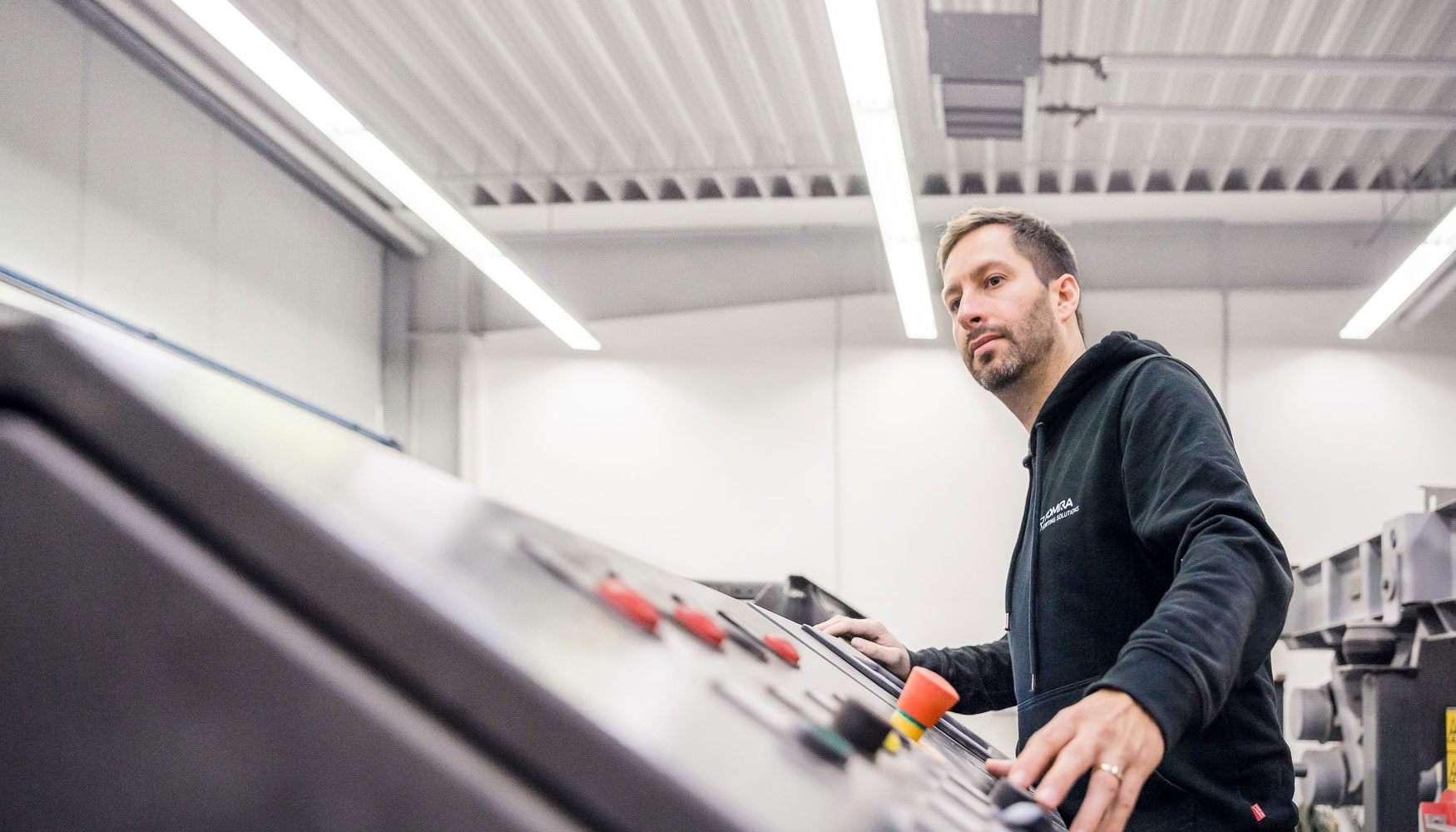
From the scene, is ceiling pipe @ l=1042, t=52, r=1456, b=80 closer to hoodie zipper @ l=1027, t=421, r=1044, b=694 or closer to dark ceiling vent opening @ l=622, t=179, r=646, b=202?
dark ceiling vent opening @ l=622, t=179, r=646, b=202

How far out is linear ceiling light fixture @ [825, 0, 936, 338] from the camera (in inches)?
147

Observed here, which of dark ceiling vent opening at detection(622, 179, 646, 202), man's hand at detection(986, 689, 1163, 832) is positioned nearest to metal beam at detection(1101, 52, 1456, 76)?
dark ceiling vent opening at detection(622, 179, 646, 202)

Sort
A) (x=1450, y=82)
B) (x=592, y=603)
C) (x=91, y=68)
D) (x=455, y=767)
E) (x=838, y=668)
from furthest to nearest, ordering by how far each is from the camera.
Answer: (x=1450, y=82), (x=91, y=68), (x=838, y=668), (x=592, y=603), (x=455, y=767)

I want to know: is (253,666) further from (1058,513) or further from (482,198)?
Answer: (482,198)

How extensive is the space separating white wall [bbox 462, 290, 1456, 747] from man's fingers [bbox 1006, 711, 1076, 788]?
261 inches

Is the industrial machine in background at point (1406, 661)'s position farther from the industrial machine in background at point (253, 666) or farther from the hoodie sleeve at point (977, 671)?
the industrial machine in background at point (253, 666)

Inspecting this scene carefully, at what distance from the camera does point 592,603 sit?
42cm

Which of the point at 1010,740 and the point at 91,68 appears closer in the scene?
the point at 91,68

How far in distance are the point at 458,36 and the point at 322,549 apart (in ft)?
18.5

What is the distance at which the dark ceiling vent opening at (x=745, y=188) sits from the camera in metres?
7.34

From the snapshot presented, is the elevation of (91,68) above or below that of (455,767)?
above

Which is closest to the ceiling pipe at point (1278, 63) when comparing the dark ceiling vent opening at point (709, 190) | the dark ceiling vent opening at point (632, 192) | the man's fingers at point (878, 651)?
the dark ceiling vent opening at point (709, 190)

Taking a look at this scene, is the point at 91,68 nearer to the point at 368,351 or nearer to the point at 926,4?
the point at 368,351

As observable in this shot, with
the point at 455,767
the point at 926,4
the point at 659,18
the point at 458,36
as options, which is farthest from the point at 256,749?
the point at 458,36
